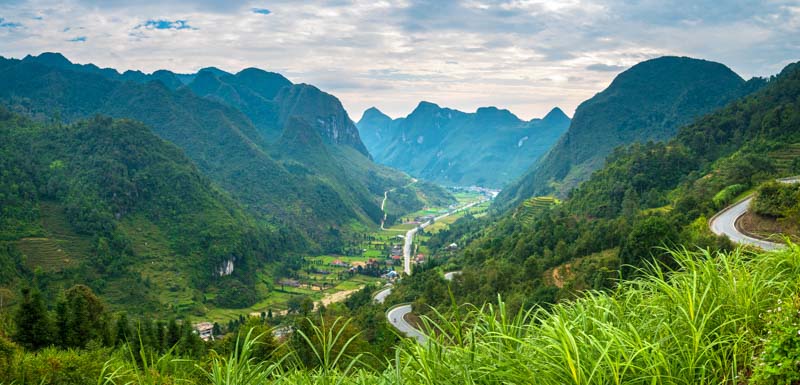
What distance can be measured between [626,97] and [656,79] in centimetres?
1325

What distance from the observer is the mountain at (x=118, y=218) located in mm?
59709

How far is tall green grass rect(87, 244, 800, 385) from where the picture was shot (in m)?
2.99

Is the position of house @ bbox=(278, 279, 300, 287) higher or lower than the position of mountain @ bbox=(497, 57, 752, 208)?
lower

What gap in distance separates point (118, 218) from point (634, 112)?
417ft

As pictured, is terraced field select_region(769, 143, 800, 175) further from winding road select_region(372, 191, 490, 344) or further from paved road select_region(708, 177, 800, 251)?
winding road select_region(372, 191, 490, 344)

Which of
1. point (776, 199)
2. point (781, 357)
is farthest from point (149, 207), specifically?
point (781, 357)

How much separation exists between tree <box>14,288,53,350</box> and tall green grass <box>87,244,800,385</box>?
2493 cm

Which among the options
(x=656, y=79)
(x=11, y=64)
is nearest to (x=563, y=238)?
(x=656, y=79)

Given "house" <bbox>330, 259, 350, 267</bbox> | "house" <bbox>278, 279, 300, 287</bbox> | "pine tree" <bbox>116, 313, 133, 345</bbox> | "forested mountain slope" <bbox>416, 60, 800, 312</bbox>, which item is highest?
"forested mountain slope" <bbox>416, 60, 800, 312</bbox>

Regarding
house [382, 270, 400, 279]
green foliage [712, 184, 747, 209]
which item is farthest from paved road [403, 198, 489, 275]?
green foliage [712, 184, 747, 209]

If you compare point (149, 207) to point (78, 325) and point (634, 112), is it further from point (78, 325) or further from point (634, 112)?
Result: point (634, 112)

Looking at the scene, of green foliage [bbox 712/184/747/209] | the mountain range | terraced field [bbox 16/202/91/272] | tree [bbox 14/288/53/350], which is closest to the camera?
tree [bbox 14/288/53/350]

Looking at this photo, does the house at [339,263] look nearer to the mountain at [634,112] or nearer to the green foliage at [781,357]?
the mountain at [634,112]

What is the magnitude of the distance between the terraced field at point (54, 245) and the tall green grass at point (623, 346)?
67363 mm
